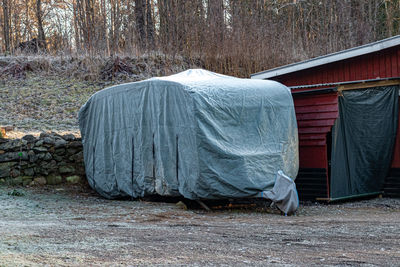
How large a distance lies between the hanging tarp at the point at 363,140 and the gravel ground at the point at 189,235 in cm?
59

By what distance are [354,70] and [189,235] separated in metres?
6.20

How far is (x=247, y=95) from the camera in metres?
8.95

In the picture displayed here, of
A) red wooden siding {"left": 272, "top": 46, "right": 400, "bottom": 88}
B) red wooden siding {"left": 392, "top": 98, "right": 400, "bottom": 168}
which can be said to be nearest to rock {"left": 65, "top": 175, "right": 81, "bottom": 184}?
red wooden siding {"left": 272, "top": 46, "right": 400, "bottom": 88}

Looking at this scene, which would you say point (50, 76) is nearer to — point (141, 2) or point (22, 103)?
point (22, 103)

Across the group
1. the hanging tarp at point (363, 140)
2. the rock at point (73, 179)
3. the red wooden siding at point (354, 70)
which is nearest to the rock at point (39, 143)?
the rock at point (73, 179)

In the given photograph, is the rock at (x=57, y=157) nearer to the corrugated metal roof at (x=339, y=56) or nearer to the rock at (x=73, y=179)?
the rock at (x=73, y=179)

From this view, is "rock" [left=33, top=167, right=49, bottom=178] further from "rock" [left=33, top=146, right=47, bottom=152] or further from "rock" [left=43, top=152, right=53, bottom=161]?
"rock" [left=33, top=146, right=47, bottom=152]

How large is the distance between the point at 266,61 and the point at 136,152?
8106 millimetres

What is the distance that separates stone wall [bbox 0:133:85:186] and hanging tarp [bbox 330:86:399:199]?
5.50 m

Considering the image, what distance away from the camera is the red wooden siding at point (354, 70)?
33.8 feet

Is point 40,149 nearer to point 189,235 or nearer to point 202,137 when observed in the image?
point 202,137

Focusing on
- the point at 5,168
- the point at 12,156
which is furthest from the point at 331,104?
the point at 5,168

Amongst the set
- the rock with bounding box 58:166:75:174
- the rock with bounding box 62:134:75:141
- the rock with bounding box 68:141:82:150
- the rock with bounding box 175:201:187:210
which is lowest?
the rock with bounding box 175:201:187:210

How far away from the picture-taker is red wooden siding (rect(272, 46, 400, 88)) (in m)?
10.3
